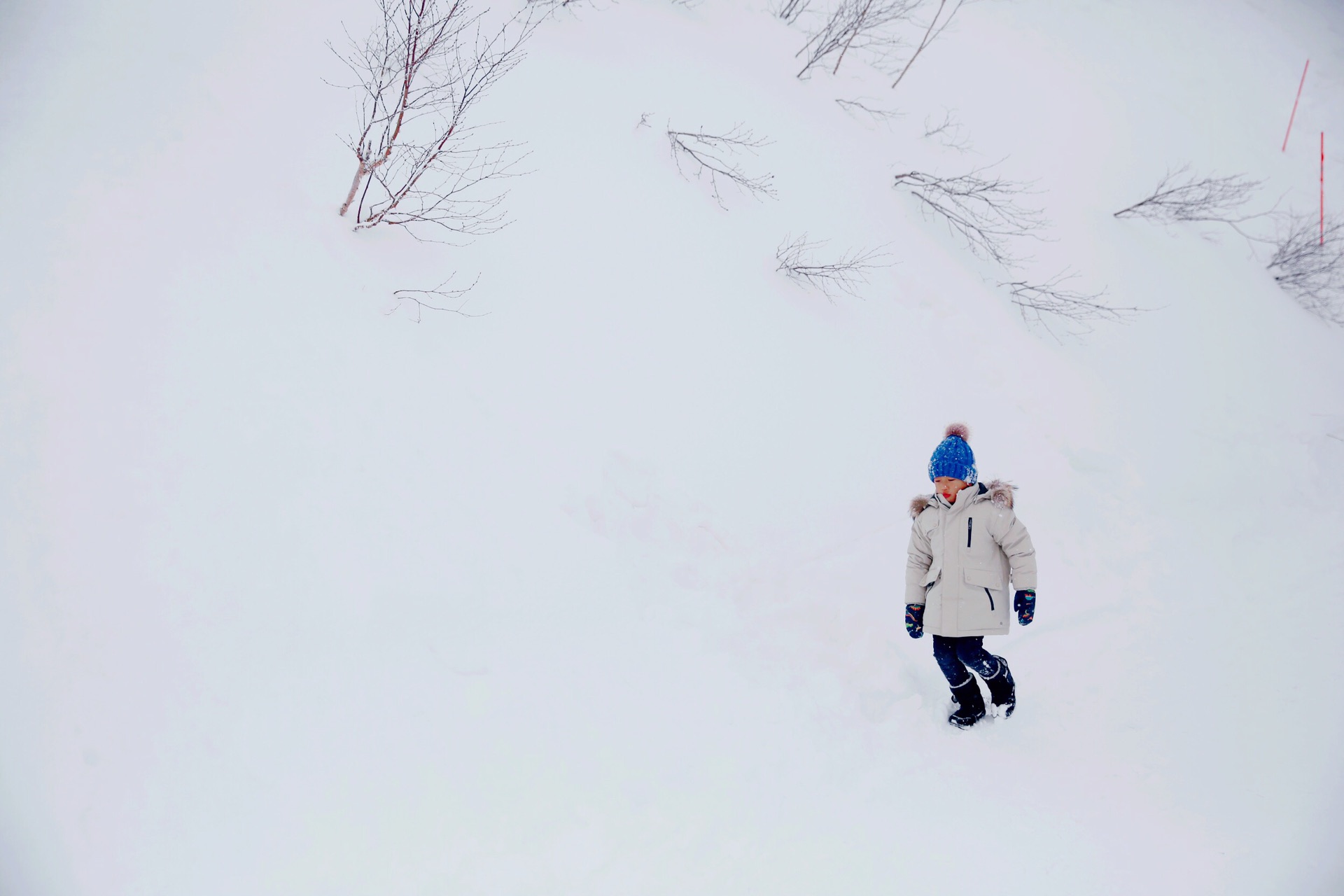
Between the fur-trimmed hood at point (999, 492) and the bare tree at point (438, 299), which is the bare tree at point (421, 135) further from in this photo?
the fur-trimmed hood at point (999, 492)

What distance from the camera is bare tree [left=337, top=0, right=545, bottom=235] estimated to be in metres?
4.07

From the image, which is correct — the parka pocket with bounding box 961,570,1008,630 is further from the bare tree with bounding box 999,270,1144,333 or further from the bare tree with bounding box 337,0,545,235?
the bare tree with bounding box 999,270,1144,333

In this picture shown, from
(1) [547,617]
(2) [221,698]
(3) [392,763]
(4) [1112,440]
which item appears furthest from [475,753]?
(4) [1112,440]

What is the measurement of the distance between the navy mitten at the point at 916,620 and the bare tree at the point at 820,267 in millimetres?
3002

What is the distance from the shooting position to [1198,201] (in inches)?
316

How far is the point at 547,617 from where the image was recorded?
11.3 feet

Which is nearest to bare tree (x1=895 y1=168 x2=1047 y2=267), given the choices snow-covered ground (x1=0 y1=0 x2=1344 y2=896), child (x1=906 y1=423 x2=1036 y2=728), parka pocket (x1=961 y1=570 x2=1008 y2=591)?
snow-covered ground (x1=0 y1=0 x2=1344 y2=896)

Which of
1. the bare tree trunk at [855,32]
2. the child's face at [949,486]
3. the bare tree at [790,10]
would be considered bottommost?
the child's face at [949,486]

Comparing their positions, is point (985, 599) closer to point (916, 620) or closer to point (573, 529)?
point (916, 620)

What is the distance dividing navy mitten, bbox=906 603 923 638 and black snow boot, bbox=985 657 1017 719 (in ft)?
1.37

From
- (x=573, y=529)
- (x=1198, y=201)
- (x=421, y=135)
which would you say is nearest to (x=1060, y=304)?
(x=1198, y=201)

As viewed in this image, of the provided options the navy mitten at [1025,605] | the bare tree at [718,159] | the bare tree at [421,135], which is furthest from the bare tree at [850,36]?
the navy mitten at [1025,605]

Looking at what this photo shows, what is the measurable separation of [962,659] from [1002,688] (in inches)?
11.4

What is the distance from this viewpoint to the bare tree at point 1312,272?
828 centimetres
